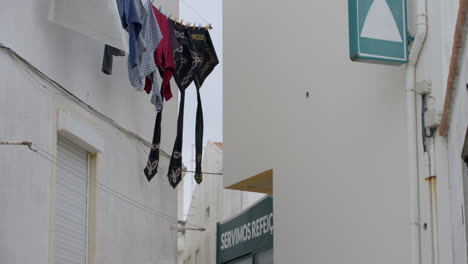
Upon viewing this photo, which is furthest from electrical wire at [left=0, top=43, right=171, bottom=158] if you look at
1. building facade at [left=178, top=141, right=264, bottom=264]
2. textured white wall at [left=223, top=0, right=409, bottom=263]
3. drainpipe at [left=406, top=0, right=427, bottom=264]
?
building facade at [left=178, top=141, right=264, bottom=264]

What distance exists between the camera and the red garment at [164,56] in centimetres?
1275

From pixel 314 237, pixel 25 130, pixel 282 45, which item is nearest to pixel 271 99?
pixel 282 45

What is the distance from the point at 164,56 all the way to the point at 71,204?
2853 mm

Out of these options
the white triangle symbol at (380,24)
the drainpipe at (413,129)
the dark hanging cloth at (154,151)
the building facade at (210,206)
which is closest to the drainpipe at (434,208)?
the drainpipe at (413,129)

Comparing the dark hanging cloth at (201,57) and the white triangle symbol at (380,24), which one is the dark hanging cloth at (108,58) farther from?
the white triangle symbol at (380,24)

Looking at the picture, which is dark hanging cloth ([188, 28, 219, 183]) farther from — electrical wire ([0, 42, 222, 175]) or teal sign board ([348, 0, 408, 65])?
teal sign board ([348, 0, 408, 65])

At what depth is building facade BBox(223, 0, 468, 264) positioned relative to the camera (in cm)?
948

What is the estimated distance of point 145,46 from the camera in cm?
1175

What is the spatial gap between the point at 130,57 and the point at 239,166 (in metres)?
4.29

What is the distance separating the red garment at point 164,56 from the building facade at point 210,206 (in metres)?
11.3

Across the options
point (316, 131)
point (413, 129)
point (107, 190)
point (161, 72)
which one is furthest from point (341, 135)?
point (107, 190)

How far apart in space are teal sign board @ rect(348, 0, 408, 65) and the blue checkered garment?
3.15 meters

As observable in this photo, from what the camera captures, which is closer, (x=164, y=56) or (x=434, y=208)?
(x=434, y=208)

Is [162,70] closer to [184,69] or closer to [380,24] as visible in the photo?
[184,69]
